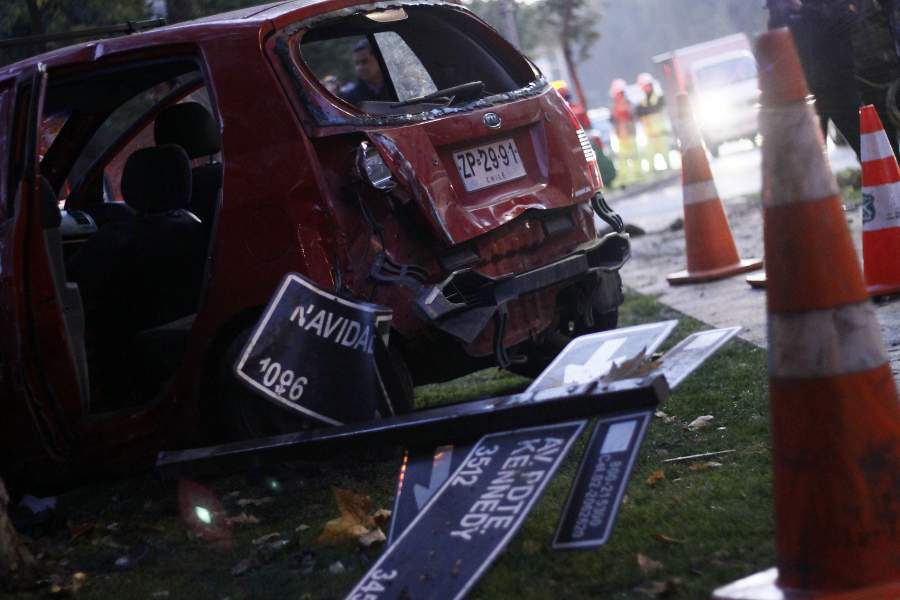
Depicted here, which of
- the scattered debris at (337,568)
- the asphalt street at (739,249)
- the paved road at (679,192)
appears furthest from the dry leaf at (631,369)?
the paved road at (679,192)

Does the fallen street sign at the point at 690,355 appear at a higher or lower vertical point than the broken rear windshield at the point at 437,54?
lower

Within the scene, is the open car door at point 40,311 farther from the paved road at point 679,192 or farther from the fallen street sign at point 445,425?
the paved road at point 679,192

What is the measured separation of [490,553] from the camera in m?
3.29

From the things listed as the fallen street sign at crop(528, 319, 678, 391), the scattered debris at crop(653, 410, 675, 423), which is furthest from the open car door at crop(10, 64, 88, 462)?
the scattered debris at crop(653, 410, 675, 423)

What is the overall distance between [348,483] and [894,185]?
3.14 metres

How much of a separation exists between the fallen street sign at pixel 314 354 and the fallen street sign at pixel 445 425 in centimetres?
13

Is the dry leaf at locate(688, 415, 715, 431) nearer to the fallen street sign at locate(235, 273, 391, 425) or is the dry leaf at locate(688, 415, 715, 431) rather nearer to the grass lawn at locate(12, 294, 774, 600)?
the grass lawn at locate(12, 294, 774, 600)

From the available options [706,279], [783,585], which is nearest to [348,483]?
[783,585]

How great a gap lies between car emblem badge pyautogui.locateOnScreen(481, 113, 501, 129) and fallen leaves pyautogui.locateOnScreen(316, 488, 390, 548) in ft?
5.01

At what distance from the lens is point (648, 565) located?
11.6 ft

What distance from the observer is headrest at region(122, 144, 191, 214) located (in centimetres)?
562

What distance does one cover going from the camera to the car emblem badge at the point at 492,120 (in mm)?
5246

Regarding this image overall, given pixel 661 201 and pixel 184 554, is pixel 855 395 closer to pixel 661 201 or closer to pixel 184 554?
pixel 184 554

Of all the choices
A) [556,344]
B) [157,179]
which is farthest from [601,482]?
[157,179]
